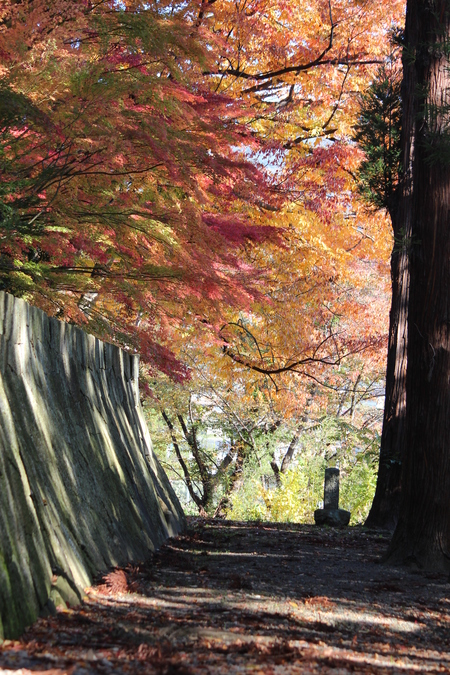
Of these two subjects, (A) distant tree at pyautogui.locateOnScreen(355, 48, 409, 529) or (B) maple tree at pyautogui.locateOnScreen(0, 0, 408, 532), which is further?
(A) distant tree at pyautogui.locateOnScreen(355, 48, 409, 529)

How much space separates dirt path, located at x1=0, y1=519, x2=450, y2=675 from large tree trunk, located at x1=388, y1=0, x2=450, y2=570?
1.49 feet

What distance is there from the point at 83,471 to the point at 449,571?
385cm

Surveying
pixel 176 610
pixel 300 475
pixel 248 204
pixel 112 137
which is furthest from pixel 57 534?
pixel 300 475

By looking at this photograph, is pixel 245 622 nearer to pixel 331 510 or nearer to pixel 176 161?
pixel 176 161

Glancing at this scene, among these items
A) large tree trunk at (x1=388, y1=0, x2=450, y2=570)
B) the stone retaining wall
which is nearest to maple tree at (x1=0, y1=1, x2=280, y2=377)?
the stone retaining wall

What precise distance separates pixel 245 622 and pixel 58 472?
4.93 feet

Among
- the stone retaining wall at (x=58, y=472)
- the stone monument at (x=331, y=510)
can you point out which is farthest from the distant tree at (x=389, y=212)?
the stone retaining wall at (x=58, y=472)

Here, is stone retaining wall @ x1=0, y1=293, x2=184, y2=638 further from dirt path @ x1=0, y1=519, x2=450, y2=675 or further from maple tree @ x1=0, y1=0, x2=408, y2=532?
maple tree @ x1=0, y1=0, x2=408, y2=532

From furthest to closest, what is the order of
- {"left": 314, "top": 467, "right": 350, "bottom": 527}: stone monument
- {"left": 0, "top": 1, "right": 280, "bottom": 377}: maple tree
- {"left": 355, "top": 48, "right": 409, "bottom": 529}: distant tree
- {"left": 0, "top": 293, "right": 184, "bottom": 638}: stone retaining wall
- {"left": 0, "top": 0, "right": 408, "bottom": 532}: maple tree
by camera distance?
{"left": 314, "top": 467, "right": 350, "bottom": 527}: stone monument, {"left": 355, "top": 48, "right": 409, "bottom": 529}: distant tree, {"left": 0, "top": 0, "right": 408, "bottom": 532}: maple tree, {"left": 0, "top": 1, "right": 280, "bottom": 377}: maple tree, {"left": 0, "top": 293, "right": 184, "bottom": 638}: stone retaining wall

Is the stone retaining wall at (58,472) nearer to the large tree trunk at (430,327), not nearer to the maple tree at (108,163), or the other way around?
the maple tree at (108,163)

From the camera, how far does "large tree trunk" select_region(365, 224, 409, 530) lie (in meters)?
10.7

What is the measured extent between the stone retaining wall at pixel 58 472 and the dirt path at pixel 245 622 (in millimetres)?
197

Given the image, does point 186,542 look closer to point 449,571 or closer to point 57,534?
point 449,571

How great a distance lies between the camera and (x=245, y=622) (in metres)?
3.96
